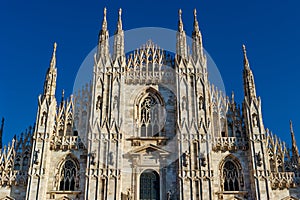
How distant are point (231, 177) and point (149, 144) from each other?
5.09 m

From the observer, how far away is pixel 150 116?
1001 inches

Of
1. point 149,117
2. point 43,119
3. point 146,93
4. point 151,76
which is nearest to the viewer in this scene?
point 43,119

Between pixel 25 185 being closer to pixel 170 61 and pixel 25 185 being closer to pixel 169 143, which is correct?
pixel 169 143

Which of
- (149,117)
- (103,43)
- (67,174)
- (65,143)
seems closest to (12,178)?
(67,174)

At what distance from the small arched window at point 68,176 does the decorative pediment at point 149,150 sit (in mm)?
3425

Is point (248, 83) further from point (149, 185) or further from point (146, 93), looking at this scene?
point (149, 185)

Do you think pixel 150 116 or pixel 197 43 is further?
pixel 197 43

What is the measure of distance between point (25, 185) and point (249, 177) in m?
12.6

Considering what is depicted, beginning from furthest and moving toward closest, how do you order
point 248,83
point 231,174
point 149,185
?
1. point 248,83
2. point 231,174
3. point 149,185

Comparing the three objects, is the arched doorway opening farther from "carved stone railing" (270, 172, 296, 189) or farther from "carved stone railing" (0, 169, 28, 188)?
"carved stone railing" (0, 169, 28, 188)

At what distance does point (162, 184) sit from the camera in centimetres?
2308

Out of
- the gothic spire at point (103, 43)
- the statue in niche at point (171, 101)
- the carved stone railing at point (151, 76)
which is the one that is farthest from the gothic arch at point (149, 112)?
the gothic spire at point (103, 43)

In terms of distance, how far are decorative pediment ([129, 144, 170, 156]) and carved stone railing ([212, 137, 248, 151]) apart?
2912 millimetres

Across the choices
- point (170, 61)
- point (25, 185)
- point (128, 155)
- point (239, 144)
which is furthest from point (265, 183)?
point (25, 185)
